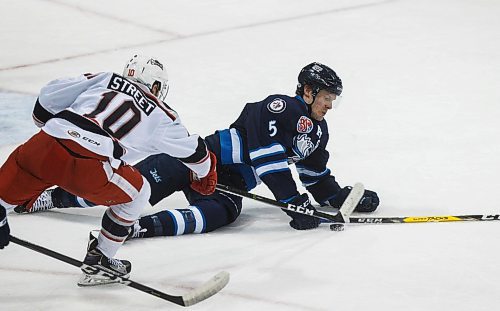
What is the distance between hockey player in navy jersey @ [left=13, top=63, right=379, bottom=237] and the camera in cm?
358

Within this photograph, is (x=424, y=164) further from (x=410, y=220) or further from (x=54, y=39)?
(x=54, y=39)

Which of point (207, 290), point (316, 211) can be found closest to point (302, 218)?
point (316, 211)

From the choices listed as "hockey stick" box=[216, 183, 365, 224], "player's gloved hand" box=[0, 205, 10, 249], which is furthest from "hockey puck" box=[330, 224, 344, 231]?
"player's gloved hand" box=[0, 205, 10, 249]

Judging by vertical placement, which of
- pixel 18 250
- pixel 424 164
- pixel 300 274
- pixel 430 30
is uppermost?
pixel 430 30

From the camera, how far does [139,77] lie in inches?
123

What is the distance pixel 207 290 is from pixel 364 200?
985 mm

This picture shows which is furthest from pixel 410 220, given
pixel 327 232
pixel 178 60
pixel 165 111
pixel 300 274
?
pixel 178 60

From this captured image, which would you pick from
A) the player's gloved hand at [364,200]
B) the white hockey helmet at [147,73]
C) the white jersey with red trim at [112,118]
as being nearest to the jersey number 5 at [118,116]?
the white jersey with red trim at [112,118]

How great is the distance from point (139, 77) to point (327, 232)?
906 mm

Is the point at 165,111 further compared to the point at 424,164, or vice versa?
the point at 424,164

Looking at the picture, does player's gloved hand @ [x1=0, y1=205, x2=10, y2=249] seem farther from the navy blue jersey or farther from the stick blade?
the navy blue jersey

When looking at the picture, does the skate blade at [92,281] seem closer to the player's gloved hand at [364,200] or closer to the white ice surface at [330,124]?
the white ice surface at [330,124]

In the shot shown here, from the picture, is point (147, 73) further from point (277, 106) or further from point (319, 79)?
point (319, 79)

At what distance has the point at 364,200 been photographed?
3.80 metres
